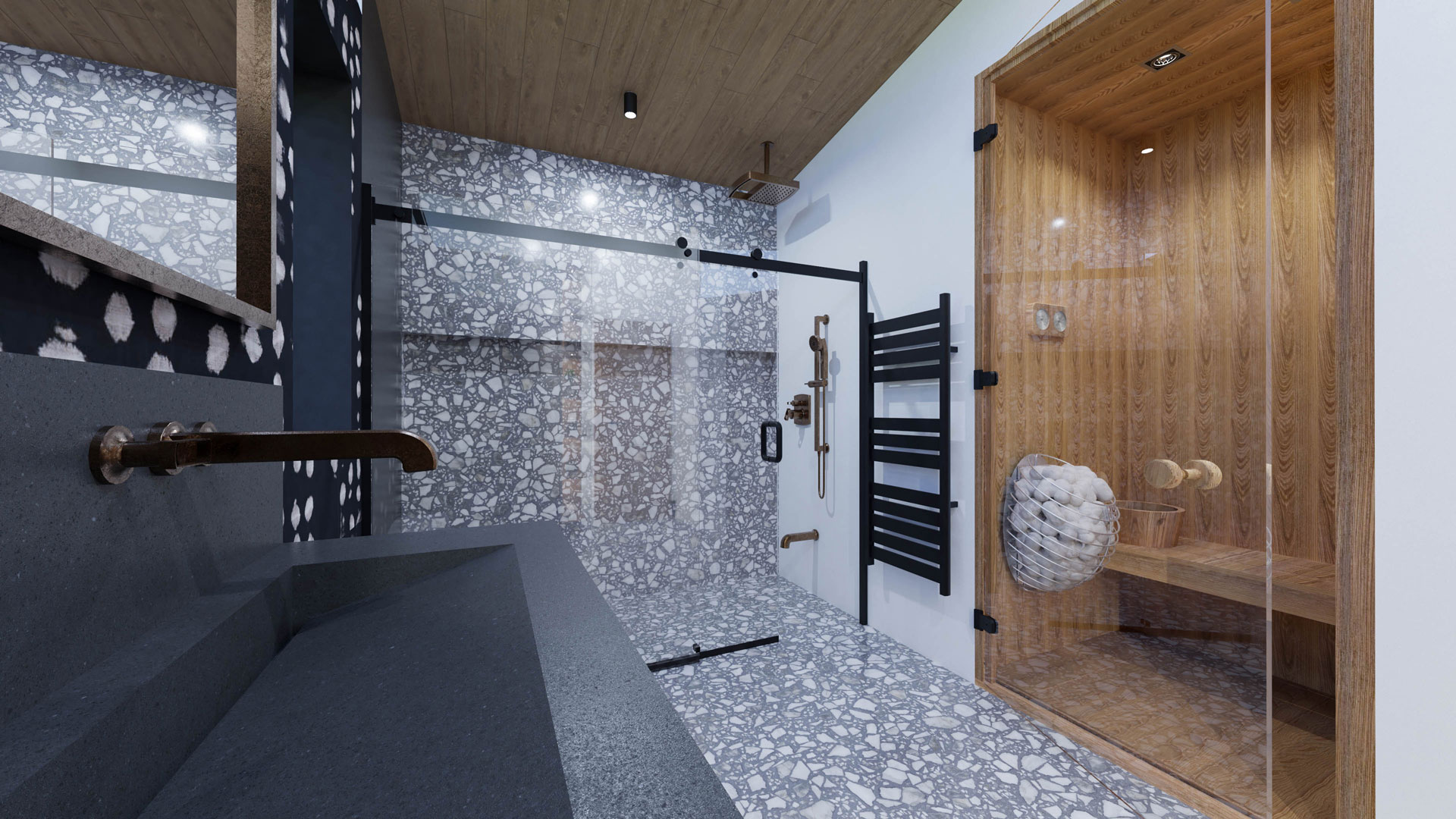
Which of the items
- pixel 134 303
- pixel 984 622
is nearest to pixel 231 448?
pixel 134 303

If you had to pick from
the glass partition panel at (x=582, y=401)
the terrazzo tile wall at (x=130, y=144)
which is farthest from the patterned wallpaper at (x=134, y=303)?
the glass partition panel at (x=582, y=401)

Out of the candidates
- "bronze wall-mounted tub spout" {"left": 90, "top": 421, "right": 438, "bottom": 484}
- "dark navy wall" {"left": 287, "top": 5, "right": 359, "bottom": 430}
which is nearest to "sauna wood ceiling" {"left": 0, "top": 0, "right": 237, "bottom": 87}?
"bronze wall-mounted tub spout" {"left": 90, "top": 421, "right": 438, "bottom": 484}

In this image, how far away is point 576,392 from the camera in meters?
2.07

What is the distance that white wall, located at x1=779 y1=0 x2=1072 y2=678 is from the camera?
6.54 feet

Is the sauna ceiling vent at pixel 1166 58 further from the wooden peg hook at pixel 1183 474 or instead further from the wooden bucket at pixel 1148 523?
the wooden bucket at pixel 1148 523

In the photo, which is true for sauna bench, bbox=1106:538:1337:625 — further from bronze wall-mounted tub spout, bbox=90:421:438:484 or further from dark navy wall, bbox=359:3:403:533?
dark navy wall, bbox=359:3:403:533

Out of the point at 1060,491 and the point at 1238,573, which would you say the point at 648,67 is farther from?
the point at 1238,573

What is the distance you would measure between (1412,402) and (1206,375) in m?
0.33

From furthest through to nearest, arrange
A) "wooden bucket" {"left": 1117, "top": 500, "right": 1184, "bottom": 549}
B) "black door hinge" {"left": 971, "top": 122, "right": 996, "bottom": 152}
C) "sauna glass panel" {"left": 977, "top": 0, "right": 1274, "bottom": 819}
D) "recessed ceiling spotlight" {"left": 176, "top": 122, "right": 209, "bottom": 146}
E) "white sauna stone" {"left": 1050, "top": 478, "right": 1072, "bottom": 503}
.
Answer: "black door hinge" {"left": 971, "top": 122, "right": 996, "bottom": 152}, "white sauna stone" {"left": 1050, "top": 478, "right": 1072, "bottom": 503}, "wooden bucket" {"left": 1117, "top": 500, "right": 1184, "bottom": 549}, "sauna glass panel" {"left": 977, "top": 0, "right": 1274, "bottom": 819}, "recessed ceiling spotlight" {"left": 176, "top": 122, "right": 209, "bottom": 146}

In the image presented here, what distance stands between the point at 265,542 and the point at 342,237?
92cm

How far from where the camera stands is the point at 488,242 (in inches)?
80.4

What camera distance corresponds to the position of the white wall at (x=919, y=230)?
6.54 ft

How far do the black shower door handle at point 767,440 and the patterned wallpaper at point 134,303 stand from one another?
1991mm

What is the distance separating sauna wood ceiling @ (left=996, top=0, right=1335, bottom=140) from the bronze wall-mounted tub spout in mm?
1802
